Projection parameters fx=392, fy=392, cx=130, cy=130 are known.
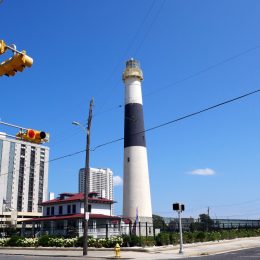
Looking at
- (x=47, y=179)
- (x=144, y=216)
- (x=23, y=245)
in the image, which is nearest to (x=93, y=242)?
(x=23, y=245)

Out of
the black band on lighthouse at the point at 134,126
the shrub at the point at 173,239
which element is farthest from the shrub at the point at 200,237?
the black band on lighthouse at the point at 134,126

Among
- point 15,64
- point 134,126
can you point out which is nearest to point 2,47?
point 15,64

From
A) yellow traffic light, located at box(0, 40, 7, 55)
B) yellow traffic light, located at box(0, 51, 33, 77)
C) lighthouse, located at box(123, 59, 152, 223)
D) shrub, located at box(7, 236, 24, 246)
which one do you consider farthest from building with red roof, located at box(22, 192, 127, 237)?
yellow traffic light, located at box(0, 40, 7, 55)

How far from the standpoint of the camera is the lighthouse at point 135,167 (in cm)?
4616

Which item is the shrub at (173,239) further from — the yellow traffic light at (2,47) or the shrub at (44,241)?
the yellow traffic light at (2,47)

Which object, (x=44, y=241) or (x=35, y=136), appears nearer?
(x=35, y=136)

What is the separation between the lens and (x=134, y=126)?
47250mm

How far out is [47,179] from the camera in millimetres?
166000

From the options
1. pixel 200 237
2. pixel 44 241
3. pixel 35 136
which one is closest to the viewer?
pixel 35 136

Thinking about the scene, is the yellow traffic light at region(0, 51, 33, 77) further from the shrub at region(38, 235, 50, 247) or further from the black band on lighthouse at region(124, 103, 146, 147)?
the black band on lighthouse at region(124, 103, 146, 147)

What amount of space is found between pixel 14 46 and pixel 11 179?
148 m

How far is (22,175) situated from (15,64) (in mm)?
151068

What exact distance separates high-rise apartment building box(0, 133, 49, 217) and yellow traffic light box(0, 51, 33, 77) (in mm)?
136749

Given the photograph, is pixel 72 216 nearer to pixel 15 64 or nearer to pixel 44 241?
pixel 44 241
